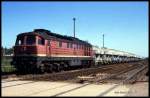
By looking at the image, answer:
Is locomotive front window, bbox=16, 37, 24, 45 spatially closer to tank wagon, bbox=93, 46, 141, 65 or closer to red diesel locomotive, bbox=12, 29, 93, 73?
red diesel locomotive, bbox=12, 29, 93, 73

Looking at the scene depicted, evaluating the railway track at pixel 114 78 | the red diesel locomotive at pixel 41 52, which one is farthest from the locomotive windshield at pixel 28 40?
the railway track at pixel 114 78

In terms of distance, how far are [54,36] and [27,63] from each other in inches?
185

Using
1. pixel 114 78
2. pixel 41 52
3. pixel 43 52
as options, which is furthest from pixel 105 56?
pixel 114 78

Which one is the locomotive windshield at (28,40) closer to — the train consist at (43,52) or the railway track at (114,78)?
the train consist at (43,52)

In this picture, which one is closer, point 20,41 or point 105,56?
point 20,41

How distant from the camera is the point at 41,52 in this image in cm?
2661

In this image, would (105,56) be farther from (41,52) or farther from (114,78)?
(114,78)

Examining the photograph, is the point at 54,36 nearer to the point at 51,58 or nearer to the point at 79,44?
the point at 51,58

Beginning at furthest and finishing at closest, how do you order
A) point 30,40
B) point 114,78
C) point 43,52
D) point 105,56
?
point 105,56, point 43,52, point 30,40, point 114,78

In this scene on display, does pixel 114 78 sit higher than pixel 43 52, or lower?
lower

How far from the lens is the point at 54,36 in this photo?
98.5ft

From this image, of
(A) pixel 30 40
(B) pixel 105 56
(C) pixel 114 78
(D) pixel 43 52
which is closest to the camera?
(C) pixel 114 78

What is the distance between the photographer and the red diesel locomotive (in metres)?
26.2

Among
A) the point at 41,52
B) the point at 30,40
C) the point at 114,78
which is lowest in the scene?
the point at 114,78
